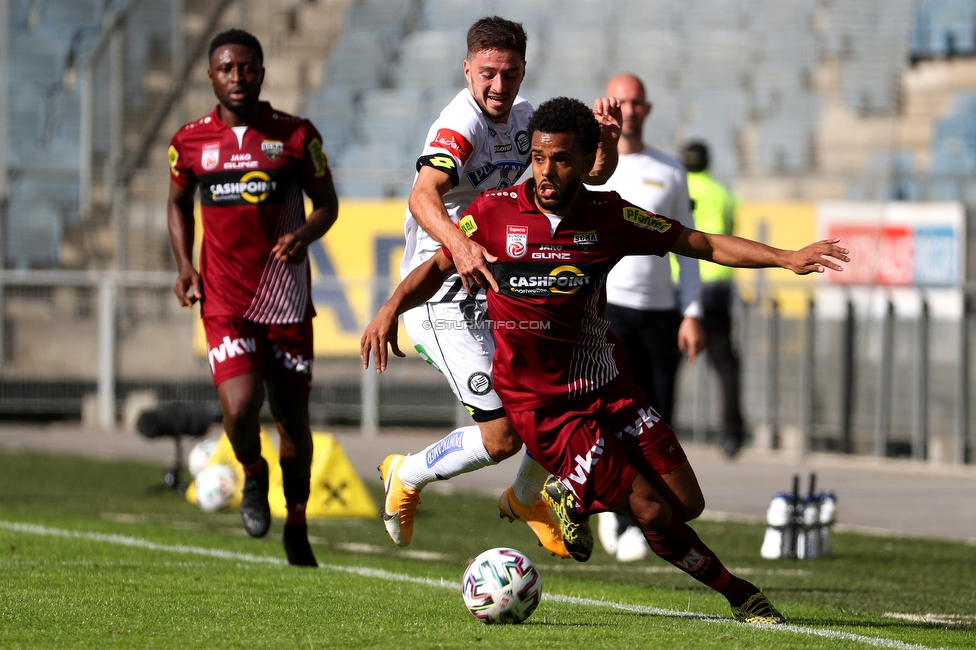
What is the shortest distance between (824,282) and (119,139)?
10.0 m

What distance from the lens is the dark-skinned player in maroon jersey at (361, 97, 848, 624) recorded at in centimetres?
529

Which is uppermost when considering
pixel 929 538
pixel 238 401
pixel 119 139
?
pixel 119 139

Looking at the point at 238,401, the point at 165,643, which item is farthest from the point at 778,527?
the point at 165,643

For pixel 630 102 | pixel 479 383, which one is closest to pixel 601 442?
pixel 479 383

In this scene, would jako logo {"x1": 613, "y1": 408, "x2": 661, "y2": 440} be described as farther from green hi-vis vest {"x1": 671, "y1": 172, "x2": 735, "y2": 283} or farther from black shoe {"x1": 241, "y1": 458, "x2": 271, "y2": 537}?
green hi-vis vest {"x1": 671, "y1": 172, "x2": 735, "y2": 283}

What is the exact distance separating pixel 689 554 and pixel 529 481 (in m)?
1.10

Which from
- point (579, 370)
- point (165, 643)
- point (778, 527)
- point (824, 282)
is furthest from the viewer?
point (824, 282)

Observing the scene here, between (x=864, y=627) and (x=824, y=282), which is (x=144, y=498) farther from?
(x=824, y=282)

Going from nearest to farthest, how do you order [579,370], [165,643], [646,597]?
[165,643]
[579,370]
[646,597]

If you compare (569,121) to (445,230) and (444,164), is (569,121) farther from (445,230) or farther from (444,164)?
(444,164)

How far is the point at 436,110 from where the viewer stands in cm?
2122

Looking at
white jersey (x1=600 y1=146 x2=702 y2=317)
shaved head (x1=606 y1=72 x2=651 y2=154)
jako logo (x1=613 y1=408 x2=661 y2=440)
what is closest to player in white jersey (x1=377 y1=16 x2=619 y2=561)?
jako logo (x1=613 y1=408 x2=661 y2=440)

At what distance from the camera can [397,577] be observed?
682 centimetres

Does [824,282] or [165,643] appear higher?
[824,282]
